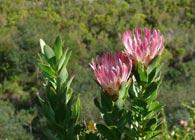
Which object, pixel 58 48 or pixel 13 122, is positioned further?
pixel 13 122

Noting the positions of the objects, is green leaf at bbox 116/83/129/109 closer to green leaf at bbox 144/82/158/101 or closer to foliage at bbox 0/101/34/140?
green leaf at bbox 144/82/158/101

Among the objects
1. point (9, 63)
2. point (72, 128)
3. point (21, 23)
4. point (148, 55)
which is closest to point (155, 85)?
point (148, 55)

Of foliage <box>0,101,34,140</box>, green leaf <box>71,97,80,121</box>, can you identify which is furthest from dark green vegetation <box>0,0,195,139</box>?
green leaf <box>71,97,80,121</box>

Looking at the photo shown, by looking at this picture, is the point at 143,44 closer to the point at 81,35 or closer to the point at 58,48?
the point at 58,48

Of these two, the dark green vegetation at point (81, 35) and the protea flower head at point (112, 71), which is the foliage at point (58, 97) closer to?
the protea flower head at point (112, 71)

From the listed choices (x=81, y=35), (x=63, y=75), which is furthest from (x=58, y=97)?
(x=81, y=35)

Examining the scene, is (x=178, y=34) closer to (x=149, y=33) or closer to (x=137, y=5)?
(x=137, y=5)
